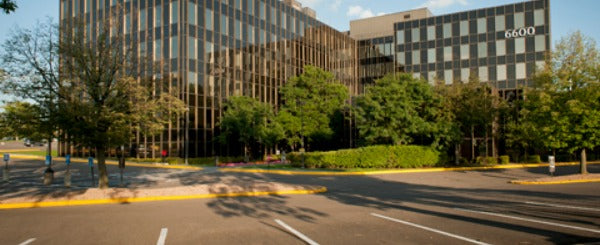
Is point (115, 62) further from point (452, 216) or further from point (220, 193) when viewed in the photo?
point (452, 216)

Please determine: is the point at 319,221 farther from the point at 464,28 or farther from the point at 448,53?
the point at 464,28

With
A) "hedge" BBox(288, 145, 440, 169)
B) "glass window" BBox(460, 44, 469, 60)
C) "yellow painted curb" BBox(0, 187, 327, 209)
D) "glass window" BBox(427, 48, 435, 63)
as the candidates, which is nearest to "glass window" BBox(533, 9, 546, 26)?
"glass window" BBox(460, 44, 469, 60)

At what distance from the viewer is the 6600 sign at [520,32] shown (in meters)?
52.2

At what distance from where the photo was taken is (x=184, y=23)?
4022 cm

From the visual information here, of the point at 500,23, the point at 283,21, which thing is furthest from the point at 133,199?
the point at 500,23

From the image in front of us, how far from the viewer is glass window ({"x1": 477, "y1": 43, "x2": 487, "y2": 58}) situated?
180 feet

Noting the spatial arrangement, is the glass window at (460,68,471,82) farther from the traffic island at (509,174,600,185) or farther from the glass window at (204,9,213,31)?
the glass window at (204,9,213,31)

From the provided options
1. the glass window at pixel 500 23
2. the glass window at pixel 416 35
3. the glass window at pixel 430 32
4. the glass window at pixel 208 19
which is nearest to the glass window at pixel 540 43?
the glass window at pixel 500 23

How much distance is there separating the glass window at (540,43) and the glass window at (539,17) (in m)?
1.75

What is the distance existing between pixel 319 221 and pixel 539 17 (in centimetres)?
5487

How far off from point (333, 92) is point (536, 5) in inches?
1207

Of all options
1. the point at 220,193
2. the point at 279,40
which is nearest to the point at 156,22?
the point at 279,40

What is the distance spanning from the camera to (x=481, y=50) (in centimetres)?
5494

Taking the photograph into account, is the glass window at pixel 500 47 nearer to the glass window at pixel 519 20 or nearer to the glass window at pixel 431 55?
the glass window at pixel 519 20
